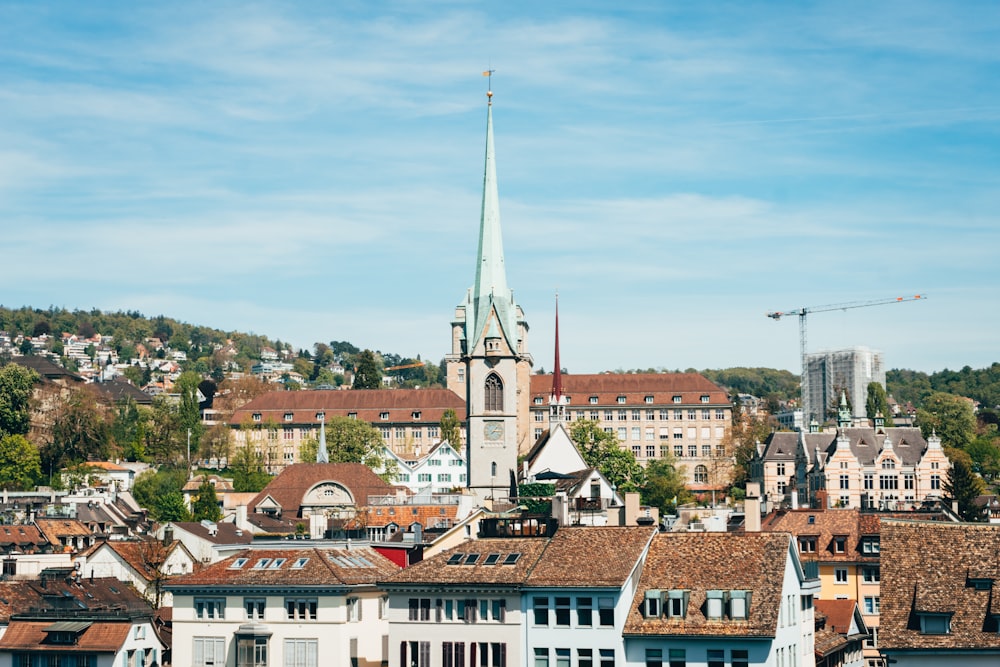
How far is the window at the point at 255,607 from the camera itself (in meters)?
69.5

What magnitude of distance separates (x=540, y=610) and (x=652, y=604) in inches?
165

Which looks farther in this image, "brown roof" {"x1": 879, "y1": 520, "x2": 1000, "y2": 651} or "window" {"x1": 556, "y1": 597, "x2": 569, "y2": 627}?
"window" {"x1": 556, "y1": 597, "x2": 569, "y2": 627}

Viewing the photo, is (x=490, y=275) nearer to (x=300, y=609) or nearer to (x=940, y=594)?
(x=300, y=609)

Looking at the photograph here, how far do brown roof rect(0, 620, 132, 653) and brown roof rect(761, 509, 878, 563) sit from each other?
34.0 meters

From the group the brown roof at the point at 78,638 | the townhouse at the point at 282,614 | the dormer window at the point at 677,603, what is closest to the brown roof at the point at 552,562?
the dormer window at the point at 677,603

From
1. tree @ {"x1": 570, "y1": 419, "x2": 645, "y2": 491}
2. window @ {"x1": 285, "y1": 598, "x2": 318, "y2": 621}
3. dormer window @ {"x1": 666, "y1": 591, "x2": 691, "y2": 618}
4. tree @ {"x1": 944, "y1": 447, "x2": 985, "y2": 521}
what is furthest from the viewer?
tree @ {"x1": 570, "y1": 419, "x2": 645, "y2": 491}

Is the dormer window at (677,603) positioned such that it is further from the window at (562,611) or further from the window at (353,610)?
the window at (353,610)

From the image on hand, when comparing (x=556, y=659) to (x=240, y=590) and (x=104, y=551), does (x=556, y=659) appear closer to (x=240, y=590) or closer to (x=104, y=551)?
(x=240, y=590)

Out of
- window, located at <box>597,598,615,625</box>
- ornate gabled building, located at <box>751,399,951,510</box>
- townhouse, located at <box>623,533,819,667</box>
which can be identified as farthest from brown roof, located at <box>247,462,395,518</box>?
window, located at <box>597,598,615,625</box>

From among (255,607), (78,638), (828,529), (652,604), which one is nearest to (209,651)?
(255,607)

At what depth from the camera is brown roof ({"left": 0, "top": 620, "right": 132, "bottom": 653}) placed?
234ft

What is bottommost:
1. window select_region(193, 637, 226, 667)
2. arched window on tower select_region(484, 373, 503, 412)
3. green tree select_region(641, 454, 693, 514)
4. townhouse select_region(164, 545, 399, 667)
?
window select_region(193, 637, 226, 667)

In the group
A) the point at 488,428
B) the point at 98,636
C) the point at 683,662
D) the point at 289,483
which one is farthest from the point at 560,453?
the point at 683,662

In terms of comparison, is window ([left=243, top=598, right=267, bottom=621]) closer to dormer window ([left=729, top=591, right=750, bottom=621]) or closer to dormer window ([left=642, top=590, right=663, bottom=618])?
dormer window ([left=642, top=590, right=663, bottom=618])
